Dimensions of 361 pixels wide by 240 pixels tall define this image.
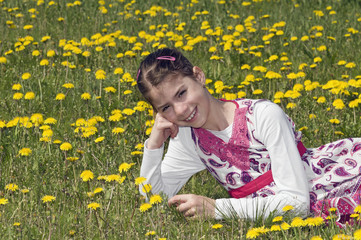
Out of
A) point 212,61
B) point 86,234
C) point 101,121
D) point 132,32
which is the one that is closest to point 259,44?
point 212,61

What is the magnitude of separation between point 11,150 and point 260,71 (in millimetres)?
2595

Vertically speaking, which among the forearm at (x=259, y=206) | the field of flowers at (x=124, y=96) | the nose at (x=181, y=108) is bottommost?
the field of flowers at (x=124, y=96)

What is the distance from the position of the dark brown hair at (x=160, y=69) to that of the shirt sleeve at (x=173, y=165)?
46 cm

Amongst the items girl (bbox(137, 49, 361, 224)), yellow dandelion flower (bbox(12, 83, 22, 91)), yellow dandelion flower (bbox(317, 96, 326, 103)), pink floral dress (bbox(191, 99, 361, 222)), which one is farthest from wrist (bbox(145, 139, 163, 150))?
yellow dandelion flower (bbox(12, 83, 22, 91))

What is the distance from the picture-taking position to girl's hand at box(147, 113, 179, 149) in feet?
11.2

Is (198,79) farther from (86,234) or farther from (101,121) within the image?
(101,121)

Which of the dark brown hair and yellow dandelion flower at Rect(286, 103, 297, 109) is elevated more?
the dark brown hair

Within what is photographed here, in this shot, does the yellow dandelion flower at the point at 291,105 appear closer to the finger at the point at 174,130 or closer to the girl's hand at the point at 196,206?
the finger at the point at 174,130

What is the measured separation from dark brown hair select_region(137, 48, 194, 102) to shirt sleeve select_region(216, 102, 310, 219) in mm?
490

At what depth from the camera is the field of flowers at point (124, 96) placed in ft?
10.5

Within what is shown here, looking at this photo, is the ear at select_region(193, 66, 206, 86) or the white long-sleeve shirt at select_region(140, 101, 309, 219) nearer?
the white long-sleeve shirt at select_region(140, 101, 309, 219)

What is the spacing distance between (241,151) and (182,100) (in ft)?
1.60

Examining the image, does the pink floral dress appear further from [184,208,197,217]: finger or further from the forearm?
[184,208,197,217]: finger

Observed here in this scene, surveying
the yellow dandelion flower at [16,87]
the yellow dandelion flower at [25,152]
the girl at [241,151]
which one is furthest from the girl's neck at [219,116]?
the yellow dandelion flower at [16,87]
